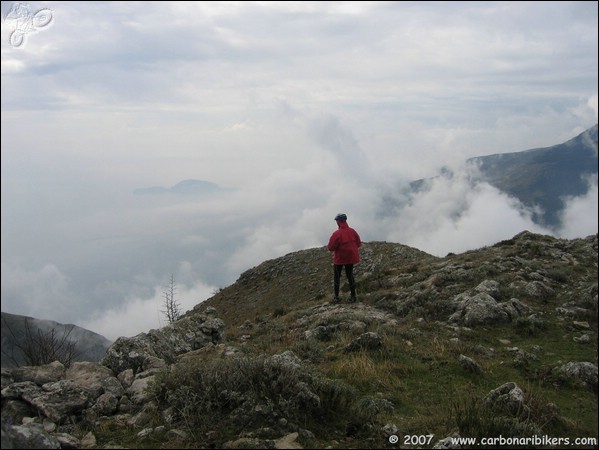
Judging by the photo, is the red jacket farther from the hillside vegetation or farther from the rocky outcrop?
the rocky outcrop

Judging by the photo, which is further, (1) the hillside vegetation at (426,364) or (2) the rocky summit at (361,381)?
(1) the hillside vegetation at (426,364)

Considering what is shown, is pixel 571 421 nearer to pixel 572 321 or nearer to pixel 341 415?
pixel 341 415

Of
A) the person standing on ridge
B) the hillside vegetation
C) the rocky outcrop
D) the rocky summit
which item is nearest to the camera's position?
the rocky outcrop

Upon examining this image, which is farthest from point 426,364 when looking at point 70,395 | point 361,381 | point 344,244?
point 344,244

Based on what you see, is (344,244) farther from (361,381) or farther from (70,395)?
(70,395)

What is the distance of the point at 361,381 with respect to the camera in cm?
724

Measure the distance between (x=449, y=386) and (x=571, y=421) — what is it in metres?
1.79

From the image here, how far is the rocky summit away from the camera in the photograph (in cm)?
515

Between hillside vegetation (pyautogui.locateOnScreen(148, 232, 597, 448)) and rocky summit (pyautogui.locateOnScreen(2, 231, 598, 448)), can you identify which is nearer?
rocky summit (pyautogui.locateOnScreen(2, 231, 598, 448))

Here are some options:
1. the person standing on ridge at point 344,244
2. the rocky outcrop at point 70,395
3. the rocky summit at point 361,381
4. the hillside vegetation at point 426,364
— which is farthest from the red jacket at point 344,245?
the rocky outcrop at point 70,395

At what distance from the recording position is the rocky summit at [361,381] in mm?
5152

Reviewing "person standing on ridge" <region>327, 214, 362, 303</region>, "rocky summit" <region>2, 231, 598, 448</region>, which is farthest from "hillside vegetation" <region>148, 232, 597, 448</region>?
"person standing on ridge" <region>327, 214, 362, 303</region>

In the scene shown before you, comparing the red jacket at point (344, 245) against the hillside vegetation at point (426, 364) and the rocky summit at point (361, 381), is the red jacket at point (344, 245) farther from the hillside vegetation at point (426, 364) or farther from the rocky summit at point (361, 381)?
the rocky summit at point (361, 381)

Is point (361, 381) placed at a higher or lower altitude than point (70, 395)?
lower
